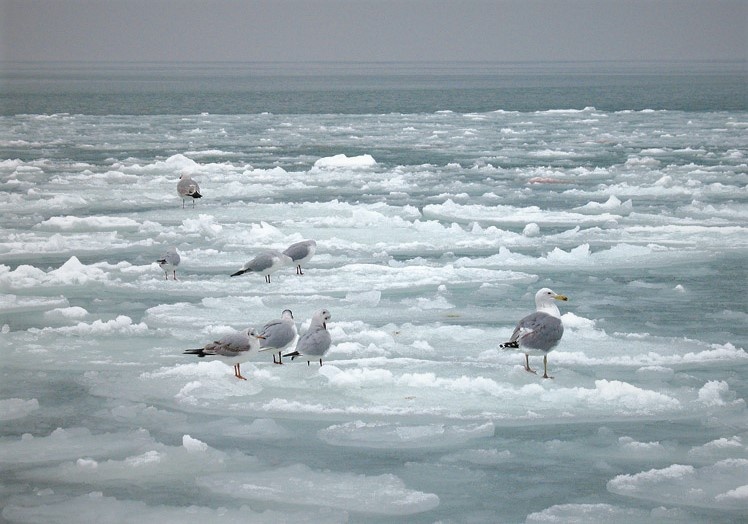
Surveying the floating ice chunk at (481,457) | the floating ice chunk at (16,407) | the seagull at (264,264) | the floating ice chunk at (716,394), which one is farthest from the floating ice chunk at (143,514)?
the seagull at (264,264)

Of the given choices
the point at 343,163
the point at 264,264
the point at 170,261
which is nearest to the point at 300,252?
the point at 264,264

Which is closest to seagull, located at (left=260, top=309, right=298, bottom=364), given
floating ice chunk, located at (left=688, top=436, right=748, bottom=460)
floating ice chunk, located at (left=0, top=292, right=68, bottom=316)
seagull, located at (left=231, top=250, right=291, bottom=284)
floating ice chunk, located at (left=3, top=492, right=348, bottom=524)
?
floating ice chunk, located at (left=3, top=492, right=348, bottom=524)

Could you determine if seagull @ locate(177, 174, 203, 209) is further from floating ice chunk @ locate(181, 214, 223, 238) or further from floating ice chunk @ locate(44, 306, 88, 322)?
floating ice chunk @ locate(44, 306, 88, 322)

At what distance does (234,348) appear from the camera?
5.89 meters

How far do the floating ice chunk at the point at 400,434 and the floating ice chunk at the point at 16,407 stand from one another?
157 centimetres

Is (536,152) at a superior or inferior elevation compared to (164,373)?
superior

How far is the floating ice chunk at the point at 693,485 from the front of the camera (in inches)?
176

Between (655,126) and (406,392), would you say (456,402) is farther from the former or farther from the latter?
(655,126)

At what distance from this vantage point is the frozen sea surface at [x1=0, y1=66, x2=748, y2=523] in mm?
4578

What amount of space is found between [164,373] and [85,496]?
1.61m

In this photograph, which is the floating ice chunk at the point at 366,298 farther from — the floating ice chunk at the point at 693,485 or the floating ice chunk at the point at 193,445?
the floating ice chunk at the point at 693,485

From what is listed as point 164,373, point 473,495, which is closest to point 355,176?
point 164,373

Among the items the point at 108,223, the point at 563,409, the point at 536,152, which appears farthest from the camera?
the point at 536,152

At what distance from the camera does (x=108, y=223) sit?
11.3 meters
